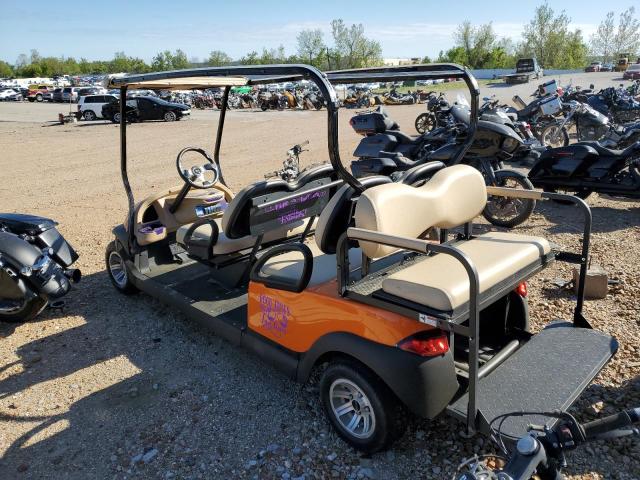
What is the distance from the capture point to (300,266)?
3039mm

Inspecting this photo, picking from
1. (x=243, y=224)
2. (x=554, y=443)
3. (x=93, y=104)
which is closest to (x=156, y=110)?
(x=93, y=104)

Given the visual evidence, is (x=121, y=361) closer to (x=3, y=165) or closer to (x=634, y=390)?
(x=634, y=390)

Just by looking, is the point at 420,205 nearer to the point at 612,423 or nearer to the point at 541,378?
the point at 541,378

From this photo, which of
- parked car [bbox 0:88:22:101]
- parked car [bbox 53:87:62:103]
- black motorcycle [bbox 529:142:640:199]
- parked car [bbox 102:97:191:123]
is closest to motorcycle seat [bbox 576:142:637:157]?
black motorcycle [bbox 529:142:640:199]

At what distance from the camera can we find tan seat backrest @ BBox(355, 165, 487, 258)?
2.45 m

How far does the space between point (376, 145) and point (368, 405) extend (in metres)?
A: 6.08

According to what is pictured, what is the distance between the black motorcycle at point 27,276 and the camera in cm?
399

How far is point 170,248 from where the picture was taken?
467cm

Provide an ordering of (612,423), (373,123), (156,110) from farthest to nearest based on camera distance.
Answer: (156,110) → (373,123) → (612,423)

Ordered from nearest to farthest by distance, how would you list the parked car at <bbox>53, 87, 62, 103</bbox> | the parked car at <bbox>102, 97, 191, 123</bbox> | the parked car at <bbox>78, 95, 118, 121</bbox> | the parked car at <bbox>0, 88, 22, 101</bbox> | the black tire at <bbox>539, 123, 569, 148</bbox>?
the black tire at <bbox>539, 123, 569, 148</bbox> → the parked car at <bbox>102, 97, 191, 123</bbox> → the parked car at <bbox>78, 95, 118, 121</bbox> → the parked car at <bbox>53, 87, 62, 103</bbox> → the parked car at <bbox>0, 88, 22, 101</bbox>

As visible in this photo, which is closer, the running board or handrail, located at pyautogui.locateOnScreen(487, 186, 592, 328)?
the running board

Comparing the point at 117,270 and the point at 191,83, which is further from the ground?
the point at 191,83

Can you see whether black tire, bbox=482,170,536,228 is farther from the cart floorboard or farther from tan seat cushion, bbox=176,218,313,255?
the cart floorboard

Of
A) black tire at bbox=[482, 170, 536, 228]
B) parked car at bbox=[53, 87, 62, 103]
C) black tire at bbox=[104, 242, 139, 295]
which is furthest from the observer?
parked car at bbox=[53, 87, 62, 103]
